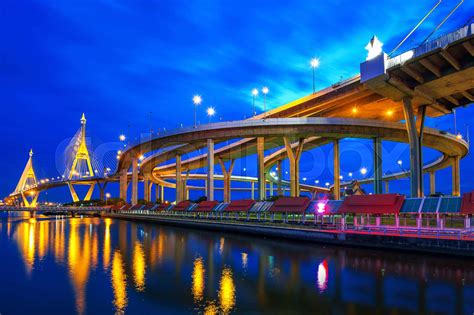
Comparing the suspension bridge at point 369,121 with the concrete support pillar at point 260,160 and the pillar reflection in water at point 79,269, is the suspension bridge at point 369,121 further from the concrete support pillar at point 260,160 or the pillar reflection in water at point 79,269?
the pillar reflection in water at point 79,269

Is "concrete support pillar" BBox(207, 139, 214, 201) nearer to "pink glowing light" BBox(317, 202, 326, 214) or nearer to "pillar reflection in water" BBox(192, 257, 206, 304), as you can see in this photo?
"pink glowing light" BBox(317, 202, 326, 214)

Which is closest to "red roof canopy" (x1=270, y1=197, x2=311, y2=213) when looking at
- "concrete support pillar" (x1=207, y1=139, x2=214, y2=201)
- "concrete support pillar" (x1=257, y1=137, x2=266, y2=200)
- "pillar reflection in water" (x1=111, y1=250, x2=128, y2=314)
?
"pillar reflection in water" (x1=111, y1=250, x2=128, y2=314)

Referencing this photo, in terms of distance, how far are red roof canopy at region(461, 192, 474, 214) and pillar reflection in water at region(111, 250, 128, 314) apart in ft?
53.9

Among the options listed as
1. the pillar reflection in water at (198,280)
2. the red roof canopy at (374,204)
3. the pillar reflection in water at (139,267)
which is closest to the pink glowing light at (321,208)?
the red roof canopy at (374,204)

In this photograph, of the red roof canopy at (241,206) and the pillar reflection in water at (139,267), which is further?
the red roof canopy at (241,206)

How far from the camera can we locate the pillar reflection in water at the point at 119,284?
36.2 ft

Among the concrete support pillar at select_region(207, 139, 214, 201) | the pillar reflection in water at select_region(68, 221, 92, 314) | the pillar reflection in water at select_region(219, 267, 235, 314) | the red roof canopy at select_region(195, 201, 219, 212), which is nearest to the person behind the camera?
the pillar reflection in water at select_region(219, 267, 235, 314)

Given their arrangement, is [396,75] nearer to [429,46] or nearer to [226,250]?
[429,46]

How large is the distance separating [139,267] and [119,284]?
3.47 metres

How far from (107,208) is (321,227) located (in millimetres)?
73408

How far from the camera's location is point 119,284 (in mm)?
13742

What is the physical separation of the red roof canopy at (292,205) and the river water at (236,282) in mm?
8578

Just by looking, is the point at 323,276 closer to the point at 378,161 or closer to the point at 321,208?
the point at 321,208

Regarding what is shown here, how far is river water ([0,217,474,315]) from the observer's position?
1085cm
